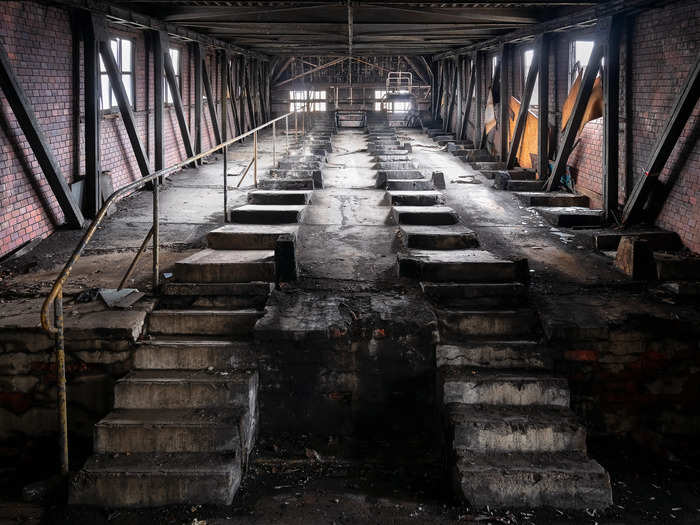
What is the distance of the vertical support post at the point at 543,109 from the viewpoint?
1116cm

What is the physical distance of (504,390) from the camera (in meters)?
4.75

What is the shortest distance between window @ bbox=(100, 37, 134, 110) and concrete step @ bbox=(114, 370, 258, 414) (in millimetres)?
6481

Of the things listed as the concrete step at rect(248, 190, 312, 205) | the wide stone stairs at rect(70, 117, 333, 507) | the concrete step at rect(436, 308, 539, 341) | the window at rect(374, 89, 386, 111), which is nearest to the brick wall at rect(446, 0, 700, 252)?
the concrete step at rect(436, 308, 539, 341)

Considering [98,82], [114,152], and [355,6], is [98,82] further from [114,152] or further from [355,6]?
[355,6]

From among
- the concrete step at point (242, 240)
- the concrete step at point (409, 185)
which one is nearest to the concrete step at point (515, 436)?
the concrete step at point (242, 240)

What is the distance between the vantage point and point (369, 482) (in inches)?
177

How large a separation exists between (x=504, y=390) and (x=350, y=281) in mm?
1958

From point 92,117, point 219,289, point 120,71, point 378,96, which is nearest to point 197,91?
point 120,71

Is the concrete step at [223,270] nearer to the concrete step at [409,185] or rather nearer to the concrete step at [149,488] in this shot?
the concrete step at [149,488]

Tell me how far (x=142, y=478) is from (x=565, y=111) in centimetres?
996

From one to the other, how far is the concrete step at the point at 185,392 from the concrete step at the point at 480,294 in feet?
6.36

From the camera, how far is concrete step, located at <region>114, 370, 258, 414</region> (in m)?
4.71

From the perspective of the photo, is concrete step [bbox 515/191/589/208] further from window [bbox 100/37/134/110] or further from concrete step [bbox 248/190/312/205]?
window [bbox 100/37/134/110]

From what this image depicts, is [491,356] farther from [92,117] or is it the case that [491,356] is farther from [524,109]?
[524,109]
